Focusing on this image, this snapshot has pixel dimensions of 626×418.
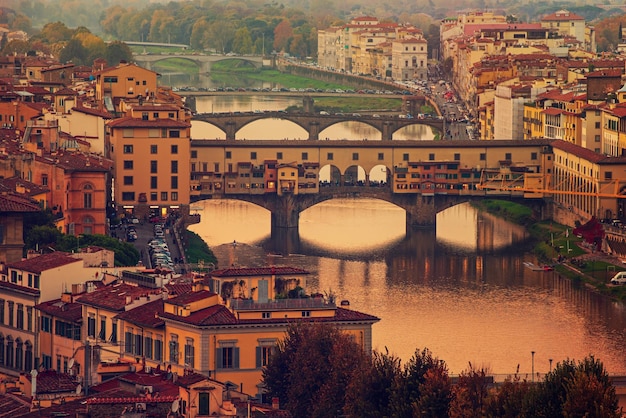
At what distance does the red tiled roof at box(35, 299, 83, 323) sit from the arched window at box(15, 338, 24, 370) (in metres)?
0.63

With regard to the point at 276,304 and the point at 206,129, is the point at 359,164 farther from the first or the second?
the point at 276,304

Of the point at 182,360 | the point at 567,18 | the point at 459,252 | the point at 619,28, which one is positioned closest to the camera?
the point at 182,360

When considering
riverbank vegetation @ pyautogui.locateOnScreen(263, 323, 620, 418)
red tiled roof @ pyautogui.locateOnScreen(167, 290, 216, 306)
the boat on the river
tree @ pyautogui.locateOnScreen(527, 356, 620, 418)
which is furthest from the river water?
tree @ pyautogui.locateOnScreen(527, 356, 620, 418)

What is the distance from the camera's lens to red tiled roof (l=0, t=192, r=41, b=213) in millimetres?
45269

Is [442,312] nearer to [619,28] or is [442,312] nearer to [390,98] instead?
[390,98]

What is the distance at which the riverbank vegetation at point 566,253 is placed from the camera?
184ft

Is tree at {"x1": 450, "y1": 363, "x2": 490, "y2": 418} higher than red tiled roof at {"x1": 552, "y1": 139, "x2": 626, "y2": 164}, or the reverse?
red tiled roof at {"x1": 552, "y1": 139, "x2": 626, "y2": 164}

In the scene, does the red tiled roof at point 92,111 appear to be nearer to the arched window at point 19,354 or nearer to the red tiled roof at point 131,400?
the arched window at point 19,354

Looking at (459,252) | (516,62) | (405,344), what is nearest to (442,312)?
(405,344)

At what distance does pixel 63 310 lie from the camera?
3750cm

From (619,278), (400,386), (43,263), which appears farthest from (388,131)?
(400,386)

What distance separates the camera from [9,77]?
82.5m

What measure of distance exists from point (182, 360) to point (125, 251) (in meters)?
15.5

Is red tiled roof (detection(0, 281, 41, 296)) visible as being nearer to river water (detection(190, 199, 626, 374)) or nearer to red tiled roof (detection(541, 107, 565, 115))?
river water (detection(190, 199, 626, 374))
